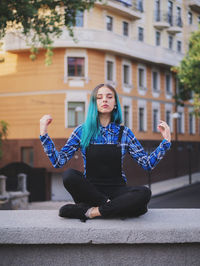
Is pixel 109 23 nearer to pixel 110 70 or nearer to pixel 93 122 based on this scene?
pixel 110 70

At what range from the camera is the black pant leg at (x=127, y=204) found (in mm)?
3988

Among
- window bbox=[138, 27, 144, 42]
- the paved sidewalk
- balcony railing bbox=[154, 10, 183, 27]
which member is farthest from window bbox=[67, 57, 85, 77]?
balcony railing bbox=[154, 10, 183, 27]

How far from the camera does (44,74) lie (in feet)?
78.6

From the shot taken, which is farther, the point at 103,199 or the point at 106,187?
the point at 106,187

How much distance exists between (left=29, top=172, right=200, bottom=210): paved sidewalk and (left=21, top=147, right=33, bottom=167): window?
242 cm

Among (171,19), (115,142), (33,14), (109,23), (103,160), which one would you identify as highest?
(109,23)

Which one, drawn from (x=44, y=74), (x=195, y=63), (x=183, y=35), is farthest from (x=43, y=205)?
(x=183, y=35)

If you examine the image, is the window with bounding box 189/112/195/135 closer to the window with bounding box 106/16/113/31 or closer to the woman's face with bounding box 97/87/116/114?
the window with bounding box 106/16/113/31

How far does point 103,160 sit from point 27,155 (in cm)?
2041

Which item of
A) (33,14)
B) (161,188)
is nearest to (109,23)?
(161,188)

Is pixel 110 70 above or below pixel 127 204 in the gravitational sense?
above

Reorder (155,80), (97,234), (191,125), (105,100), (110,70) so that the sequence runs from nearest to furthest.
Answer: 1. (97,234)
2. (105,100)
3. (110,70)
4. (155,80)
5. (191,125)

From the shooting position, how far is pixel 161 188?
2323 centimetres

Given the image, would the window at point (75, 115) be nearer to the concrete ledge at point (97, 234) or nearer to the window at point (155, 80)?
the window at point (155, 80)
